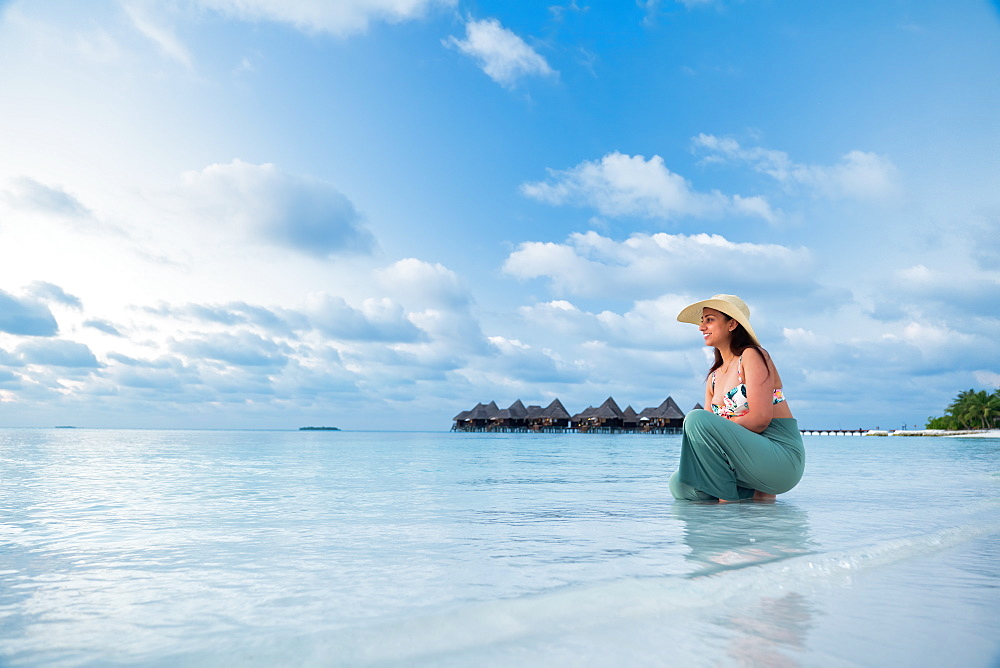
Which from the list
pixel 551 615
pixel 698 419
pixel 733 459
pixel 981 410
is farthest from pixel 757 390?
pixel 981 410

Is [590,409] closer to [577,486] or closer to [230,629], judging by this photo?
[577,486]

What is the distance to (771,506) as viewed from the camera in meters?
3.73

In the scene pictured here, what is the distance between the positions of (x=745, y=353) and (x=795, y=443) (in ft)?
2.29

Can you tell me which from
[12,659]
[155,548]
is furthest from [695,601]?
[155,548]

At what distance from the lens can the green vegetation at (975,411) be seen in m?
56.1

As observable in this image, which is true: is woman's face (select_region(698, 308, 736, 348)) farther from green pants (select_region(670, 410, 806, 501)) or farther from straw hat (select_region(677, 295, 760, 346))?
green pants (select_region(670, 410, 806, 501))

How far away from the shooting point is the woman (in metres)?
3.40

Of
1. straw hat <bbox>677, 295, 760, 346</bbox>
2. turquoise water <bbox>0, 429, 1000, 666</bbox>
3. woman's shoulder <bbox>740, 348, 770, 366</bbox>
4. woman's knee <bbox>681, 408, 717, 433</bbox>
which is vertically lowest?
turquoise water <bbox>0, 429, 1000, 666</bbox>

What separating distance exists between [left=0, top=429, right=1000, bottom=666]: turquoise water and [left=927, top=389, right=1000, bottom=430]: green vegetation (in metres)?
67.8

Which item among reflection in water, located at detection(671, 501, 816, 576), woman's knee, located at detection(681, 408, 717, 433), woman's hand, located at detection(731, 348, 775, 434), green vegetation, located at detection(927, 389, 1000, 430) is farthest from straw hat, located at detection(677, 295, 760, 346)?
green vegetation, located at detection(927, 389, 1000, 430)

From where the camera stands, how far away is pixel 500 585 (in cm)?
182

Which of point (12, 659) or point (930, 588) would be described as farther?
point (930, 588)

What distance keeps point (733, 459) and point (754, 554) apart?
1.44 meters

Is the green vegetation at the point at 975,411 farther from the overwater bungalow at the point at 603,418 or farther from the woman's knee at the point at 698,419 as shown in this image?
the woman's knee at the point at 698,419
